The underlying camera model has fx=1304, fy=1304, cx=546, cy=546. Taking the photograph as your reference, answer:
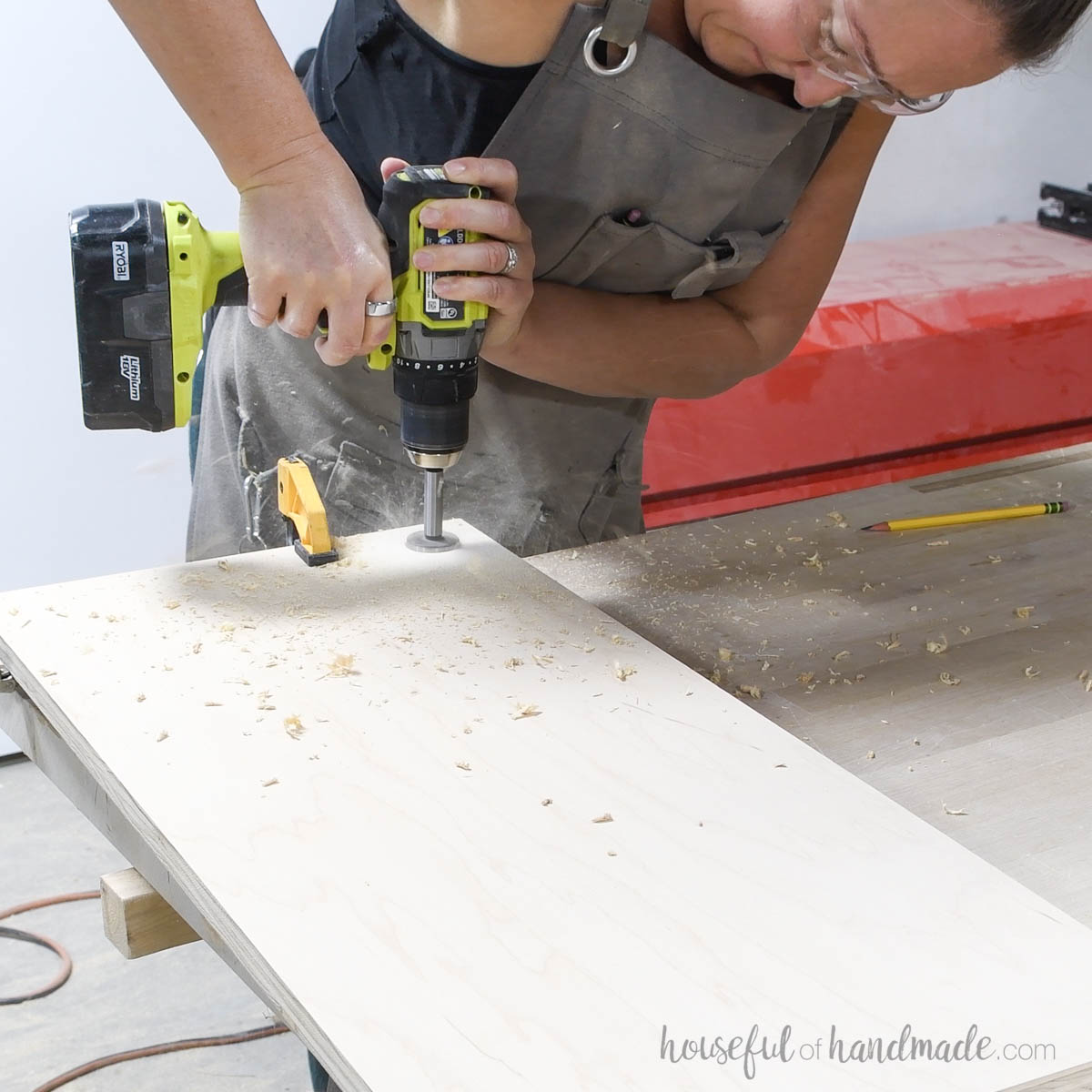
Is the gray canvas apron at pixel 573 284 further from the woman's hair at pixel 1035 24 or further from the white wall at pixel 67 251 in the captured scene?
the white wall at pixel 67 251

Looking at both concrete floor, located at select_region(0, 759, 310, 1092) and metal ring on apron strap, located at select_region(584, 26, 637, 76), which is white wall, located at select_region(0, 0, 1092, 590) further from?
metal ring on apron strap, located at select_region(584, 26, 637, 76)

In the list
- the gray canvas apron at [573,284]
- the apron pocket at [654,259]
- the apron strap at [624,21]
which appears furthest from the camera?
the apron pocket at [654,259]

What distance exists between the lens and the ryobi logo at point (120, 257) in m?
1.17

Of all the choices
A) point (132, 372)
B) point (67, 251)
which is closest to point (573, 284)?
point (132, 372)

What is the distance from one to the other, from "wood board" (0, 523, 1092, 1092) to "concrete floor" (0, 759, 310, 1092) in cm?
119

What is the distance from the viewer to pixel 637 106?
1.38 m

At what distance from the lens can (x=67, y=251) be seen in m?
2.43

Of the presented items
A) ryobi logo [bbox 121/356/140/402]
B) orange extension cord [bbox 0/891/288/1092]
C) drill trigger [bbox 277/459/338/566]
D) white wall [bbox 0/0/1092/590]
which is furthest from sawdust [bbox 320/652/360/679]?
white wall [bbox 0/0/1092/590]

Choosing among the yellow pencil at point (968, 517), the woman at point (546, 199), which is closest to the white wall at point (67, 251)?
the woman at point (546, 199)

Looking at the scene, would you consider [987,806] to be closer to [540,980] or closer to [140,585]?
[540,980]

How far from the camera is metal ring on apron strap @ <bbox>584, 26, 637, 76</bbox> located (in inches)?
51.4

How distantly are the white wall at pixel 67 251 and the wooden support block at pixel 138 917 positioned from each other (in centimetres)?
167

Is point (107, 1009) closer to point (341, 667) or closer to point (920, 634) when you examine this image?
point (341, 667)

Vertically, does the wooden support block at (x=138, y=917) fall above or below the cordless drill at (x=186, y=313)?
below
